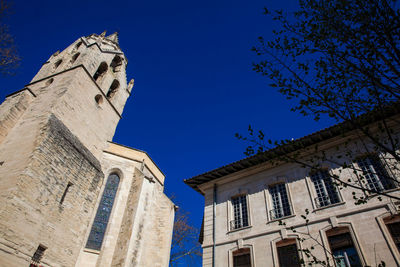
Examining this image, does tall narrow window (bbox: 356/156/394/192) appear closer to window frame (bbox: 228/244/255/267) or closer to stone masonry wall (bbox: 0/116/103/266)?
window frame (bbox: 228/244/255/267)

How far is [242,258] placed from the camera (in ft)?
31.1

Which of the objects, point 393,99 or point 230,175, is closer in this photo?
point 393,99

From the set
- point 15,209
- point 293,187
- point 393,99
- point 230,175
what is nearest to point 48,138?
point 15,209

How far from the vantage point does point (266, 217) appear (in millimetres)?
9797

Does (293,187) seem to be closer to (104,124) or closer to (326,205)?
(326,205)

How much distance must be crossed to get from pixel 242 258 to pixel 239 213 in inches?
70.1

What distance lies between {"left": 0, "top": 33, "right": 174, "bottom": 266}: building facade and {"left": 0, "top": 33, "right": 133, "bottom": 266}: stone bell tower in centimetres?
4

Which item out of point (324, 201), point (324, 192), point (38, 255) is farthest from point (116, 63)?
point (324, 201)

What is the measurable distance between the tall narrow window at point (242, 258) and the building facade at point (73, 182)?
5.59 meters

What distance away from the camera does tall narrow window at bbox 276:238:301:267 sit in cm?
845

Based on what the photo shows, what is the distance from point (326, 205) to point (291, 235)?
1.59 meters

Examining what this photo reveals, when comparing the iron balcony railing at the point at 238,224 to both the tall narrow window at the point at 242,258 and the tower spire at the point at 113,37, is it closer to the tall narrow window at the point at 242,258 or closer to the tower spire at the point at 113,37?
the tall narrow window at the point at 242,258

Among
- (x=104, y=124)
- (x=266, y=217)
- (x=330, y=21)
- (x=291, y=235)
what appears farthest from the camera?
(x=104, y=124)

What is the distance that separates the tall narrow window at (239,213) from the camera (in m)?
10.4
